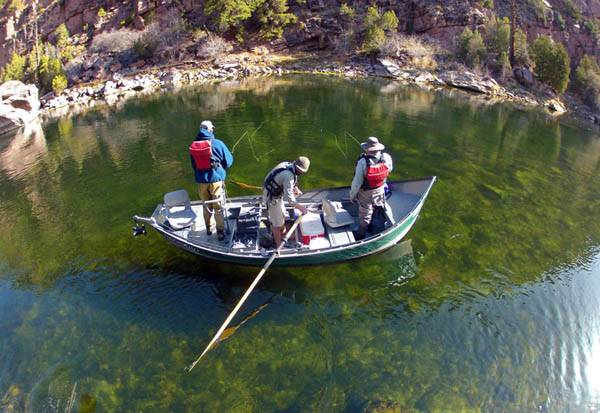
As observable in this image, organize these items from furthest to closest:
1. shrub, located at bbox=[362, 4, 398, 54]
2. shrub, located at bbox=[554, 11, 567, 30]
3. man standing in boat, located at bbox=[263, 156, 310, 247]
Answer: shrub, located at bbox=[554, 11, 567, 30]
shrub, located at bbox=[362, 4, 398, 54]
man standing in boat, located at bbox=[263, 156, 310, 247]

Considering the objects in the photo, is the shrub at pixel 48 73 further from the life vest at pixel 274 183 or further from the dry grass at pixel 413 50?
the life vest at pixel 274 183

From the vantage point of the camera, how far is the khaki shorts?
26.0ft

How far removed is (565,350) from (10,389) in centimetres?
971

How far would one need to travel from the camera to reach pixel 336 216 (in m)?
9.05

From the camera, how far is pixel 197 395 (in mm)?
6062

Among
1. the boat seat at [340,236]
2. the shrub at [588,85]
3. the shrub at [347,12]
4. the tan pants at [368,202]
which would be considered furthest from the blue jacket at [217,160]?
the shrub at [347,12]

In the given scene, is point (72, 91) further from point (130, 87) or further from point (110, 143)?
point (110, 143)

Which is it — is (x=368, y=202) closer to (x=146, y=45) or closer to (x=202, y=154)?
(x=202, y=154)

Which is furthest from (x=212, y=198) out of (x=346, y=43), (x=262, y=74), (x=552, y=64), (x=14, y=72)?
(x=346, y=43)

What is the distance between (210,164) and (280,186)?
1.59m

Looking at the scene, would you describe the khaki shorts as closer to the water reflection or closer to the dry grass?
the water reflection

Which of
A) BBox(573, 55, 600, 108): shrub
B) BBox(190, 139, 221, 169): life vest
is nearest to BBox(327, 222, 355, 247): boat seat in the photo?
BBox(190, 139, 221, 169): life vest

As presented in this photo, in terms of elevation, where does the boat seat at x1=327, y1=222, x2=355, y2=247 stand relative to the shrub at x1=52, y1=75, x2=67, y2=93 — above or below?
below

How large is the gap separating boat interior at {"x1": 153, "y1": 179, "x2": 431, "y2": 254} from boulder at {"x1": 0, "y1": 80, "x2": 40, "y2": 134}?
2119 cm
